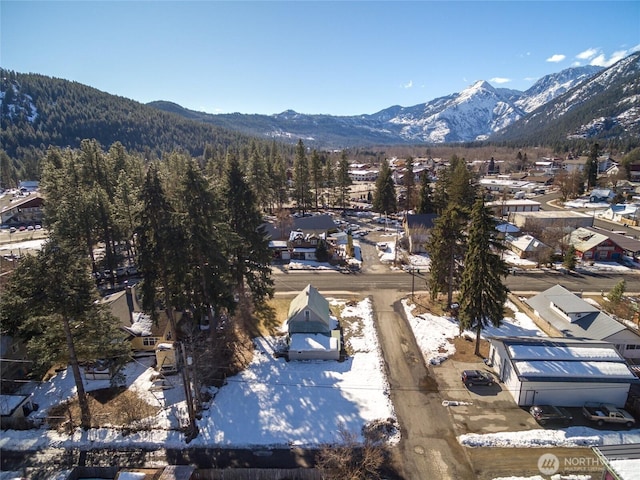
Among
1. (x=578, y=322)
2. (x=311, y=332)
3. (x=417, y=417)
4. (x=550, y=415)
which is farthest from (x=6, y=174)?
(x=578, y=322)

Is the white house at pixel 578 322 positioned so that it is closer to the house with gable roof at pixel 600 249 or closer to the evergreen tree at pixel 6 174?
the house with gable roof at pixel 600 249

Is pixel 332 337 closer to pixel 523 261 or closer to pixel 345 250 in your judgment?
pixel 345 250

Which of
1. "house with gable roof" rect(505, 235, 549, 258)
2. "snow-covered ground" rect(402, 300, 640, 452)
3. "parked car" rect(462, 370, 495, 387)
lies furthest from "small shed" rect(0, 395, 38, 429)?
"house with gable roof" rect(505, 235, 549, 258)

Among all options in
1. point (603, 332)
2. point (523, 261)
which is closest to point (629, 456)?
point (603, 332)

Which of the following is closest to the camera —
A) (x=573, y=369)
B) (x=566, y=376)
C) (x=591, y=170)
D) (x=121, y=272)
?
(x=566, y=376)

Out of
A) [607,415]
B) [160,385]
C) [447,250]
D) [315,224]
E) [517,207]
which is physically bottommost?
[607,415]

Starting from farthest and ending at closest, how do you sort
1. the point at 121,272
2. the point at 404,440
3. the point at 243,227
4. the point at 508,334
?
the point at 121,272
the point at 508,334
the point at 243,227
the point at 404,440

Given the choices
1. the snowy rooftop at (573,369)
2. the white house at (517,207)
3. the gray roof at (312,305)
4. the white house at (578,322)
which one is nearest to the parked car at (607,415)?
the snowy rooftop at (573,369)

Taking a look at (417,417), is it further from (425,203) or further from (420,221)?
(425,203)
